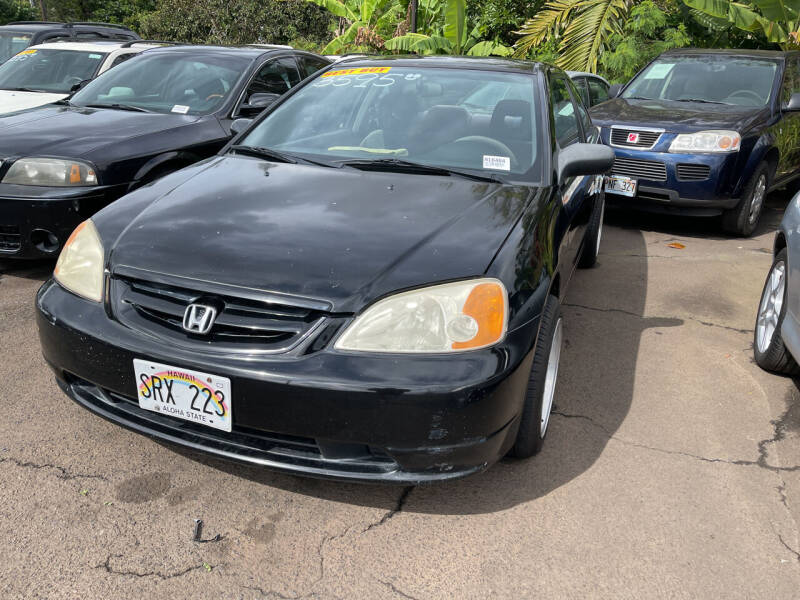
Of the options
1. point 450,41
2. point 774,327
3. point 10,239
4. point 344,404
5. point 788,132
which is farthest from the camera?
point 450,41

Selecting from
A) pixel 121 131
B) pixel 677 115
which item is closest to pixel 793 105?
pixel 677 115

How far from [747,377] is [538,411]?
1.72 metres

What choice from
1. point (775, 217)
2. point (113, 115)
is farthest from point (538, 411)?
point (775, 217)

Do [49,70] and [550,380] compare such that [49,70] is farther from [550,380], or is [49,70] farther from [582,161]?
[550,380]

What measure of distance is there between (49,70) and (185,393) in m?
6.26

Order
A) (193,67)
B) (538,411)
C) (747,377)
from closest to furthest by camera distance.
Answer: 1. (538,411)
2. (747,377)
3. (193,67)

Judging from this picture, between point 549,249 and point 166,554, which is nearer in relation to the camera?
point 166,554

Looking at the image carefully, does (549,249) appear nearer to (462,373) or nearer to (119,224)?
(462,373)

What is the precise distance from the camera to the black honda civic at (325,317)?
7.00 feet

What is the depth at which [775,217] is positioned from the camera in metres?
7.66

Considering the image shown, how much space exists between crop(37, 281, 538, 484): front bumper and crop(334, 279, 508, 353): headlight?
44 mm

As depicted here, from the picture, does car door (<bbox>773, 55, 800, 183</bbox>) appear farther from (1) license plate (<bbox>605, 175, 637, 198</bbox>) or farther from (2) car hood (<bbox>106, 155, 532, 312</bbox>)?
(2) car hood (<bbox>106, 155, 532, 312</bbox>)

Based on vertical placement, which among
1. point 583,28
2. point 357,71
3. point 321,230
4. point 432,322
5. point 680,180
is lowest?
point 680,180

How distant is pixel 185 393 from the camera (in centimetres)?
223
